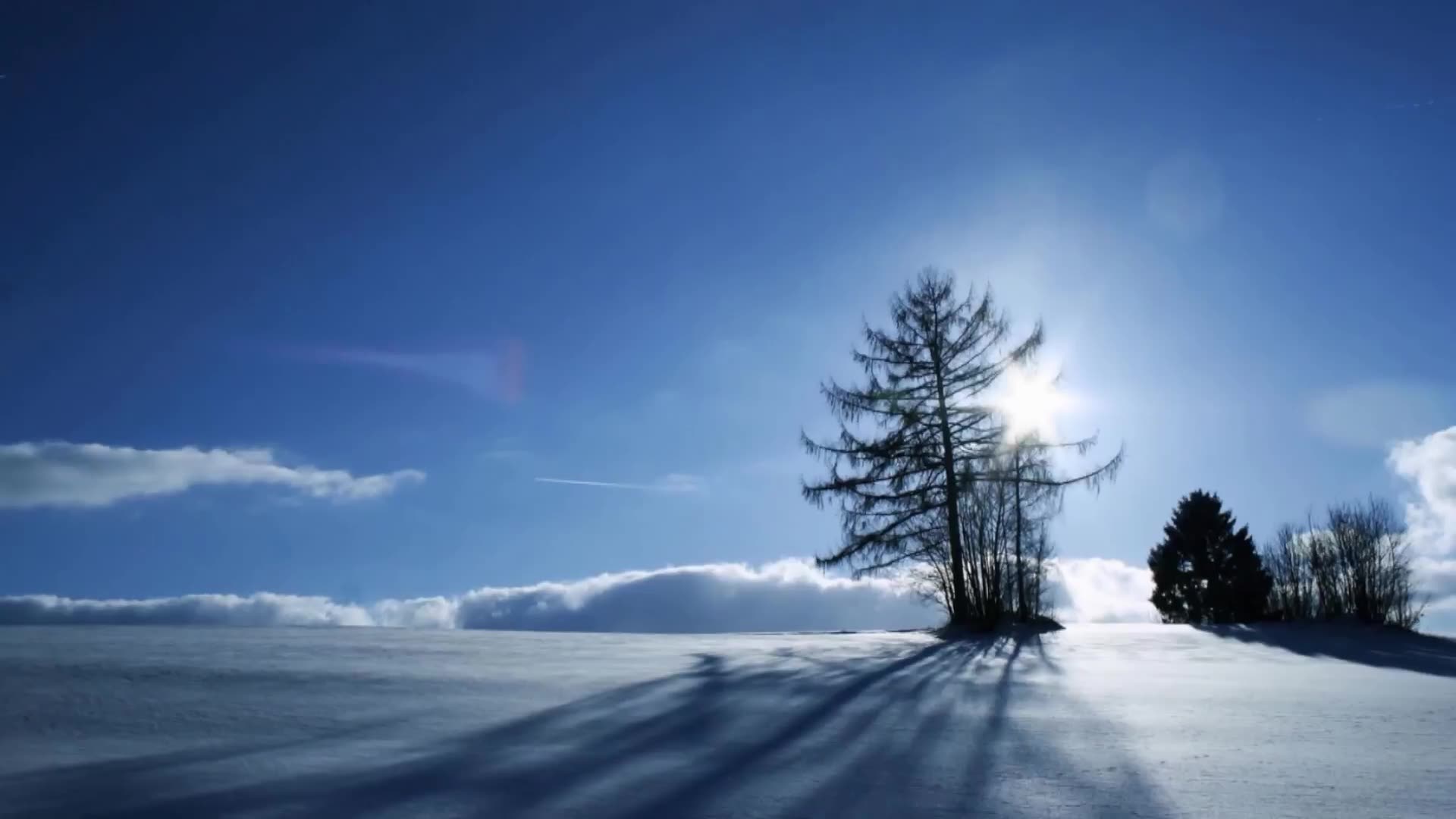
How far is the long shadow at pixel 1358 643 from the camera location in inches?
377

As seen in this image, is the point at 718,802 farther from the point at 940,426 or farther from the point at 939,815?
the point at 940,426

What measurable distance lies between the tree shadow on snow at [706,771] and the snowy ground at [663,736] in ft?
0.05

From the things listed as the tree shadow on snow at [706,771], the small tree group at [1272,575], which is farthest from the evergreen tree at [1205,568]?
the tree shadow on snow at [706,771]

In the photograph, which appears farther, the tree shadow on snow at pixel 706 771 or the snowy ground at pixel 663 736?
the snowy ground at pixel 663 736

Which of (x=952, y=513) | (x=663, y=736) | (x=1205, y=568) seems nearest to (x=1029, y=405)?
(x=952, y=513)

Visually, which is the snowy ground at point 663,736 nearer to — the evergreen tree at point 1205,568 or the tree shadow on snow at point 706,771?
the tree shadow on snow at point 706,771

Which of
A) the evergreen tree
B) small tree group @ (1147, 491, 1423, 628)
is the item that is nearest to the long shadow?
small tree group @ (1147, 491, 1423, 628)

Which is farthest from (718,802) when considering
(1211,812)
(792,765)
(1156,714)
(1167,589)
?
(1167,589)

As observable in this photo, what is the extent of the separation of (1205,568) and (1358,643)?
996 inches

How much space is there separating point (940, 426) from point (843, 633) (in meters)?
5.44

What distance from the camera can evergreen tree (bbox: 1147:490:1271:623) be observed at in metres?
33.4

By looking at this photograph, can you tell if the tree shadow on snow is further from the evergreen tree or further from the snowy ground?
the evergreen tree

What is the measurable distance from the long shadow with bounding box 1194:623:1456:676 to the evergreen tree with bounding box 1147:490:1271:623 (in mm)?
20492

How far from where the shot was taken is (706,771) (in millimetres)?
3316
